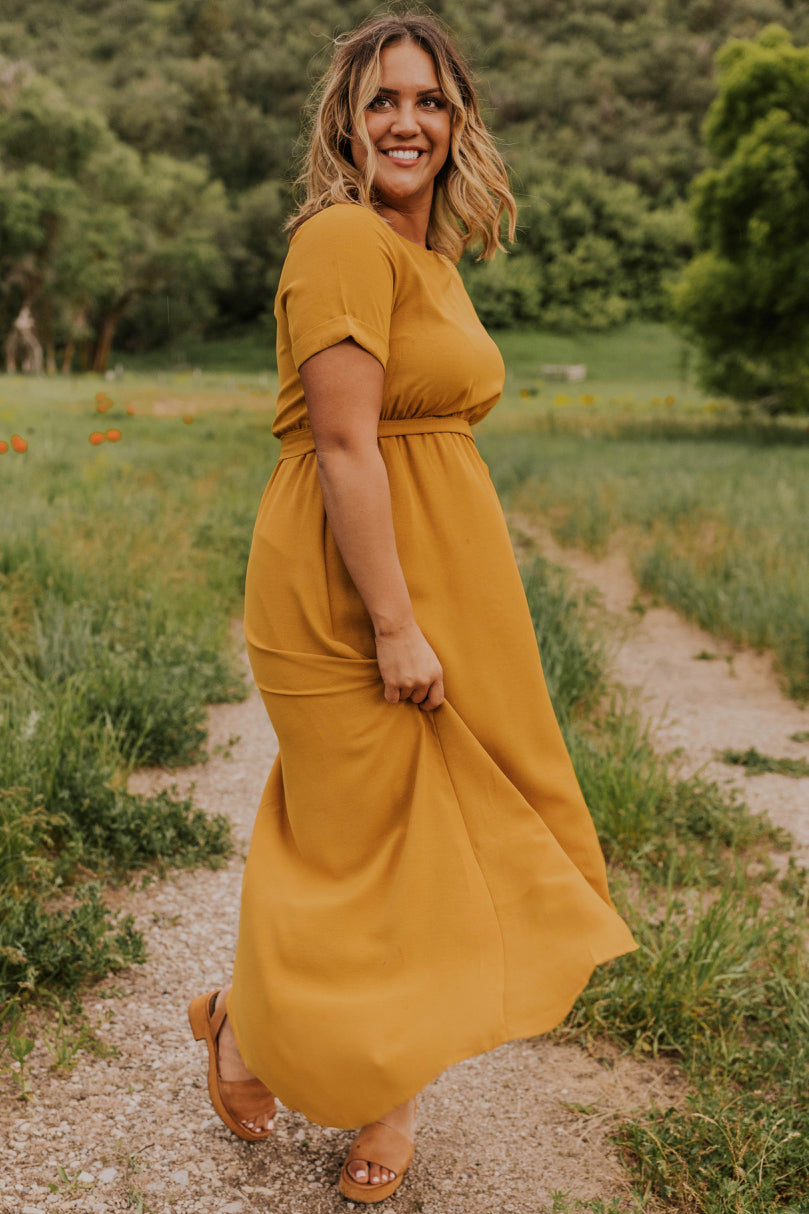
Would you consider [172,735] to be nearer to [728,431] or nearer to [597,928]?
[597,928]

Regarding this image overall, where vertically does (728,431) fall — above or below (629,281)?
below

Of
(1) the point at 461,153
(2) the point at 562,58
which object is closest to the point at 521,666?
(1) the point at 461,153

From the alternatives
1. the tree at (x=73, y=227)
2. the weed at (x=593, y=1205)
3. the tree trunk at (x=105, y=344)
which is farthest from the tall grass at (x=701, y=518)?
the tree trunk at (x=105, y=344)

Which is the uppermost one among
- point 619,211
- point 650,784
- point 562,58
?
point 562,58

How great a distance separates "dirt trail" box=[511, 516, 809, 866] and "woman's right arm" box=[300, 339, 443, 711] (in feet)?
8.00

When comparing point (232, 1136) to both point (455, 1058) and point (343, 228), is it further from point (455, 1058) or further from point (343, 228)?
point (343, 228)

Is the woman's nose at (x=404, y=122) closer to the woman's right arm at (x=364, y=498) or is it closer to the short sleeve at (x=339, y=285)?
the short sleeve at (x=339, y=285)

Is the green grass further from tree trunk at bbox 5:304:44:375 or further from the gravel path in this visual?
tree trunk at bbox 5:304:44:375

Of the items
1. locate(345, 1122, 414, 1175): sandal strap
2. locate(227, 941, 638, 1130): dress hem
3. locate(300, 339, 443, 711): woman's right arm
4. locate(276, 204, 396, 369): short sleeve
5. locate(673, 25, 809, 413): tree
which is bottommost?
locate(345, 1122, 414, 1175): sandal strap

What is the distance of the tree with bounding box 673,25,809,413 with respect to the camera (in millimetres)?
17156

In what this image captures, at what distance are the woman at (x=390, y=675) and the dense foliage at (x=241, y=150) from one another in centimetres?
3320

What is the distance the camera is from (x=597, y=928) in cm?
177

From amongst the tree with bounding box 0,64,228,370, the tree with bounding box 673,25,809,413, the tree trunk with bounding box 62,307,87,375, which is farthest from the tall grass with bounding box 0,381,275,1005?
the tree trunk with bounding box 62,307,87,375

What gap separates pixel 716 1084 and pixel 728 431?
58.3ft
